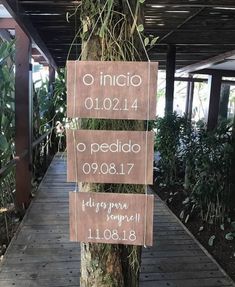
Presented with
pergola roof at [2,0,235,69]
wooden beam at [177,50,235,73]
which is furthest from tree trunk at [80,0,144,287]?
wooden beam at [177,50,235,73]

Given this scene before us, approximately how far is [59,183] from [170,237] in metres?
2.36

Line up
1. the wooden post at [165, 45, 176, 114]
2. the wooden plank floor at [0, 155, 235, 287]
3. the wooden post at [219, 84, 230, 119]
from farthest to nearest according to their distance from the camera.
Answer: the wooden post at [219, 84, 230, 119], the wooden post at [165, 45, 176, 114], the wooden plank floor at [0, 155, 235, 287]

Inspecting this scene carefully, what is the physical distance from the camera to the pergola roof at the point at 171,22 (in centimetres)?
332

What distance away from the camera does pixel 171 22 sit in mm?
4176

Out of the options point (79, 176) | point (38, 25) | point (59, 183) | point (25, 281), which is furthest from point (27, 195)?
point (79, 176)

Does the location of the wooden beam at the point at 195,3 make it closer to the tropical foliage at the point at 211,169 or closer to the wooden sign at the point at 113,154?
the tropical foliage at the point at 211,169

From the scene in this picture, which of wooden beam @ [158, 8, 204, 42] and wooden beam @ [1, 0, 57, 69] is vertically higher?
wooden beam @ [158, 8, 204, 42]

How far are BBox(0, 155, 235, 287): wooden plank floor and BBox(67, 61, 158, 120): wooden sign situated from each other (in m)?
1.58

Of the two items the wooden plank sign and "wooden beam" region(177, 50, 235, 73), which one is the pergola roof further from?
the wooden plank sign

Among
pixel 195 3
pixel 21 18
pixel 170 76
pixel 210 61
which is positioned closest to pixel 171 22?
pixel 195 3

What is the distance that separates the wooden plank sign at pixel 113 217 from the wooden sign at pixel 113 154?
82 millimetres

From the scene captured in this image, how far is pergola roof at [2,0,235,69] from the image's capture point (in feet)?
10.9

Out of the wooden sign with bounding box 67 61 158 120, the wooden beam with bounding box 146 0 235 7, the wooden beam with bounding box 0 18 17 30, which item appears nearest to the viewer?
the wooden sign with bounding box 67 61 158 120

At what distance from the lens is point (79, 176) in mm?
1479
